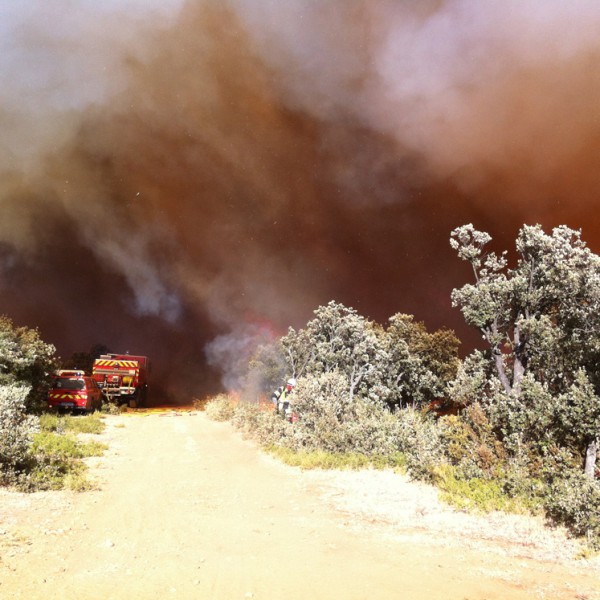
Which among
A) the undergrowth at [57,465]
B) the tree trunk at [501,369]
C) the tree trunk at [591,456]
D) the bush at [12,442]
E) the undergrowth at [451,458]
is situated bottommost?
the undergrowth at [57,465]

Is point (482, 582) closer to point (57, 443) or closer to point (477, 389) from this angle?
point (477, 389)

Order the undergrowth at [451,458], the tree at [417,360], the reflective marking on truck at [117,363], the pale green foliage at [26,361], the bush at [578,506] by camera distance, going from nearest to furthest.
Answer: the bush at [578,506]
the undergrowth at [451,458]
the pale green foliage at [26,361]
the tree at [417,360]
the reflective marking on truck at [117,363]

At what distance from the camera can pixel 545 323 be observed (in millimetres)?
11242

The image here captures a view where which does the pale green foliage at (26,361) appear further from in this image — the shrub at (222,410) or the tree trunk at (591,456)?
the tree trunk at (591,456)

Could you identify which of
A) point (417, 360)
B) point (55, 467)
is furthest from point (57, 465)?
point (417, 360)

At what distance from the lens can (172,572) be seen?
5.59 meters

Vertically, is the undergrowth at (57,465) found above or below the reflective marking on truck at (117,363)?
below

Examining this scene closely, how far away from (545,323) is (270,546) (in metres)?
8.52

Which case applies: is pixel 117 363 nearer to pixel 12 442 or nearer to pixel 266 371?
pixel 266 371

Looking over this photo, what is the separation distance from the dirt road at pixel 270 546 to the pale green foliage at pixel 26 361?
32.7 feet

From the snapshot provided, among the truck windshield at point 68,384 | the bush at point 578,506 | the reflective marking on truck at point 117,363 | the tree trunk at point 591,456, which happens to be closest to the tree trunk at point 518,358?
the tree trunk at point 591,456

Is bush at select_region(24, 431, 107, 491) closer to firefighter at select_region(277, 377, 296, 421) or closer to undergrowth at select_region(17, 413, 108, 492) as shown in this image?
undergrowth at select_region(17, 413, 108, 492)

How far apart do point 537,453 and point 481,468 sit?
3.82ft

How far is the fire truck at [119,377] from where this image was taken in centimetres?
3103
